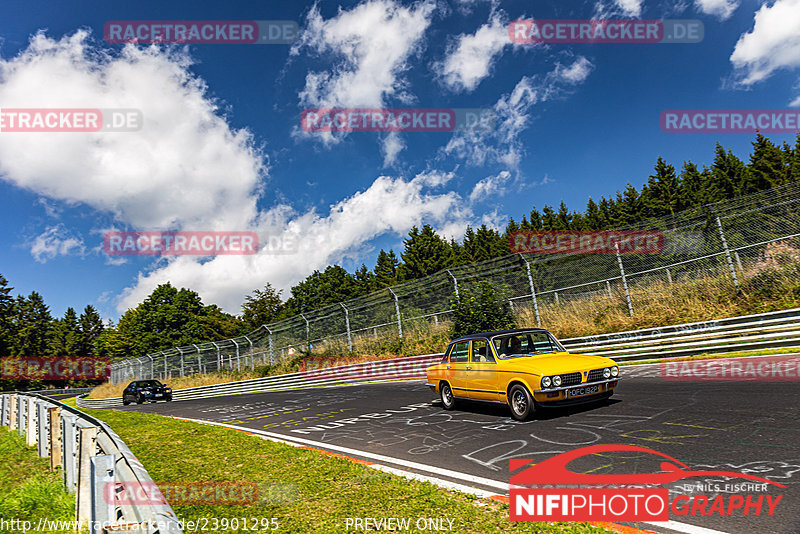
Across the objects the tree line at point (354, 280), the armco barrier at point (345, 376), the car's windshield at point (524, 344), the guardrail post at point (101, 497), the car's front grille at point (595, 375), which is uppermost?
the tree line at point (354, 280)

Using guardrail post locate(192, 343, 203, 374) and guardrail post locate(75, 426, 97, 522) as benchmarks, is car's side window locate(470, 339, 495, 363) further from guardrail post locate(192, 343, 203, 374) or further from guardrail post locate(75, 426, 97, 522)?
guardrail post locate(192, 343, 203, 374)

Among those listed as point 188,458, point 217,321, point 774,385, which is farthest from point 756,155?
point 217,321

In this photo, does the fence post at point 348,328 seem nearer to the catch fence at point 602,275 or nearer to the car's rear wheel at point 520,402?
the catch fence at point 602,275

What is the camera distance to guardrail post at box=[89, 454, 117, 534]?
284 centimetres

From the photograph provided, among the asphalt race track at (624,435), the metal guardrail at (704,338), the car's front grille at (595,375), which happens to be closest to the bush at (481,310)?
the metal guardrail at (704,338)

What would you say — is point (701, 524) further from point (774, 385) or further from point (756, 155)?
point (756, 155)

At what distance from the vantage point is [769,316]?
11.1m

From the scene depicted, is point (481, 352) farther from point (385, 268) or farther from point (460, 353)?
point (385, 268)

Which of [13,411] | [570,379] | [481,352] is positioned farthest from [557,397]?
[13,411]

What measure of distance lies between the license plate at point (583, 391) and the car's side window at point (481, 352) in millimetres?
1550

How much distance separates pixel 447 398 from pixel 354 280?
2317 inches

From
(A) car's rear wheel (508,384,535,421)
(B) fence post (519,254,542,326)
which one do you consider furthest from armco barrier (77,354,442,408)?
(A) car's rear wheel (508,384,535,421)

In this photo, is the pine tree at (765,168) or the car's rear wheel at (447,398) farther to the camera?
the pine tree at (765,168)

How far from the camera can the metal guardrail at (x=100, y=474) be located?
2.10m
